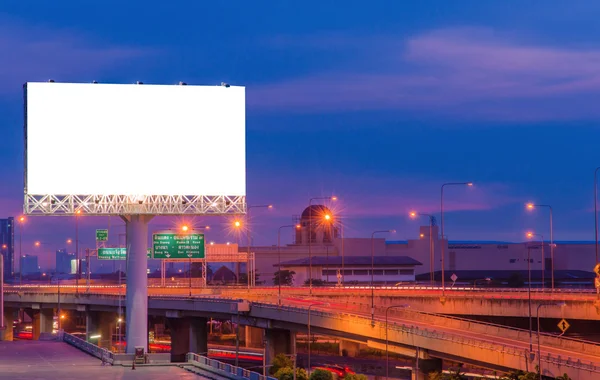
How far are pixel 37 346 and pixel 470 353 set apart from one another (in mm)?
35205

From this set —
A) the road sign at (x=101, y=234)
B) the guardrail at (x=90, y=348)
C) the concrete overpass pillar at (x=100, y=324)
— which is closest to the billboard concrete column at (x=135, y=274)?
the guardrail at (x=90, y=348)

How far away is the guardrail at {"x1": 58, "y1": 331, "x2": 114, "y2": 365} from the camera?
71.6 meters

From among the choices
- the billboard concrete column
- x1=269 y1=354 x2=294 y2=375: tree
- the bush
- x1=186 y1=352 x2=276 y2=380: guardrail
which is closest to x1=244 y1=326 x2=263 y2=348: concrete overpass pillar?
x1=269 y1=354 x2=294 y2=375: tree

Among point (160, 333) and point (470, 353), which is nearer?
point (470, 353)

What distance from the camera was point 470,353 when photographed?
7000cm

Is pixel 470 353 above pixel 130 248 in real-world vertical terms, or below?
below

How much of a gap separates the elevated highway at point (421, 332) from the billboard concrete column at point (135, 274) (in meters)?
10.9

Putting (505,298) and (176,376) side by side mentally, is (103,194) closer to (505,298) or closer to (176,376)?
(176,376)

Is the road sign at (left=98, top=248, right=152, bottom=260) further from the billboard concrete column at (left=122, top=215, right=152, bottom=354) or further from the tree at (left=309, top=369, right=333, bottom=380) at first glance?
the tree at (left=309, top=369, right=333, bottom=380)

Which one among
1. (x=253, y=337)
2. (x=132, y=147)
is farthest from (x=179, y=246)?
(x=132, y=147)

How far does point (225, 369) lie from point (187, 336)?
69.0 m

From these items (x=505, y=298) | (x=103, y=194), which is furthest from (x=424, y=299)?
(x=103, y=194)

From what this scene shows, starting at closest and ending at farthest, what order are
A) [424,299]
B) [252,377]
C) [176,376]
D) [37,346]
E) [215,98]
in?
[252,377] < [176,376] < [215,98] < [37,346] < [424,299]

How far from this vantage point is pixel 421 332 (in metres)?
76.2
